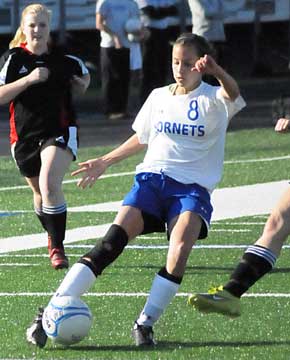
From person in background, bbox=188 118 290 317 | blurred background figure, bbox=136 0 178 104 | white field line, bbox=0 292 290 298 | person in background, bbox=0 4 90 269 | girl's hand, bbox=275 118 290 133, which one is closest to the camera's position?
person in background, bbox=188 118 290 317

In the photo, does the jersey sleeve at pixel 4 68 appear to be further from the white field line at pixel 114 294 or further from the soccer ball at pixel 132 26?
the soccer ball at pixel 132 26

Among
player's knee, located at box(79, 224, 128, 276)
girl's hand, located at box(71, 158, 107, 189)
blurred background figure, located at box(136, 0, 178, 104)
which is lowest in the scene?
blurred background figure, located at box(136, 0, 178, 104)

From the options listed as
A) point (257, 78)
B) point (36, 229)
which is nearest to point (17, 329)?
point (36, 229)

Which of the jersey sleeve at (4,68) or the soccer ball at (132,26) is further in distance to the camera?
the soccer ball at (132,26)

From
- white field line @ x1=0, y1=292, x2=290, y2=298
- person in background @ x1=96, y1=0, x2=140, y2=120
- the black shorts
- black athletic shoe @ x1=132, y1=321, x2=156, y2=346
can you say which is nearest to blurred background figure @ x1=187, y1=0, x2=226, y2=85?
person in background @ x1=96, y1=0, x2=140, y2=120

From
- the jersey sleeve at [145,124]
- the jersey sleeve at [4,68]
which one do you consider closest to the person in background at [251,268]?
the jersey sleeve at [145,124]

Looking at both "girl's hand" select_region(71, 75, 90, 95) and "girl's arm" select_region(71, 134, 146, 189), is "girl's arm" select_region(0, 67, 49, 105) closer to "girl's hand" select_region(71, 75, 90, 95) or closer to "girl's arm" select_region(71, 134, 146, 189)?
"girl's hand" select_region(71, 75, 90, 95)

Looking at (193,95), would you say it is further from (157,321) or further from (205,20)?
(205,20)

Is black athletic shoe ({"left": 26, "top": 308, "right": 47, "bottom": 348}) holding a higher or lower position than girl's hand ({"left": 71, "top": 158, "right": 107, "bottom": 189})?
lower

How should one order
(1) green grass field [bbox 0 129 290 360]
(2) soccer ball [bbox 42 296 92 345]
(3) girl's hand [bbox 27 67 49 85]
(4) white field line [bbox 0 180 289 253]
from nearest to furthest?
(2) soccer ball [bbox 42 296 92 345], (1) green grass field [bbox 0 129 290 360], (3) girl's hand [bbox 27 67 49 85], (4) white field line [bbox 0 180 289 253]

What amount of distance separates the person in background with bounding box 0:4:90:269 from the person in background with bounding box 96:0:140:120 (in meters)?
10.7

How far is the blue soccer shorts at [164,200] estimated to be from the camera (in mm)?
8430

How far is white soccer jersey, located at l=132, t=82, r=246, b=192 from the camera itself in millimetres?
8656

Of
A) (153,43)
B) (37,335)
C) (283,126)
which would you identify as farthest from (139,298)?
(153,43)
